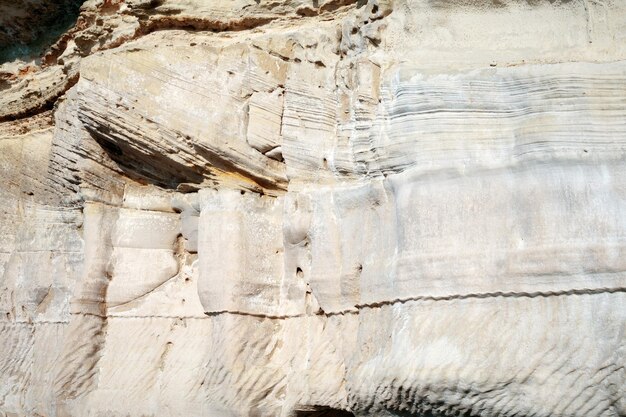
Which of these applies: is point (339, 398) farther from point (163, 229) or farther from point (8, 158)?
point (8, 158)

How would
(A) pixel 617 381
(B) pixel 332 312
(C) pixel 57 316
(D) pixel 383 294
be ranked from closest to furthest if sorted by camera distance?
(A) pixel 617 381 < (D) pixel 383 294 < (B) pixel 332 312 < (C) pixel 57 316

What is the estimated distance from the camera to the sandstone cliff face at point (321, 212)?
2621 millimetres

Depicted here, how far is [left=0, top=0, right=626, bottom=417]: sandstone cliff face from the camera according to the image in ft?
8.60

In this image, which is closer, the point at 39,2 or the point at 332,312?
the point at 332,312

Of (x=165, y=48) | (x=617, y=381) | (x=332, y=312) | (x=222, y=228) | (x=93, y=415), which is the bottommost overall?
(x=93, y=415)

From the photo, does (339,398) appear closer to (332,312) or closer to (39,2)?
(332,312)

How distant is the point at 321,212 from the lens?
11.0ft

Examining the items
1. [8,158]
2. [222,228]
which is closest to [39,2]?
[8,158]

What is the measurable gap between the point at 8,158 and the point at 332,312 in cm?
274

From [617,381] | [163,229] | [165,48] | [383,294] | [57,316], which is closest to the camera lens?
[617,381]

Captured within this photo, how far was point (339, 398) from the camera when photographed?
10.2ft

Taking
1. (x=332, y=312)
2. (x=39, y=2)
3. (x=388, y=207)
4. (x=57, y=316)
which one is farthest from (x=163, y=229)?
(x=39, y=2)

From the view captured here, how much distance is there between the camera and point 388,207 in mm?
3062

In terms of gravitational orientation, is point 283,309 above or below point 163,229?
below
